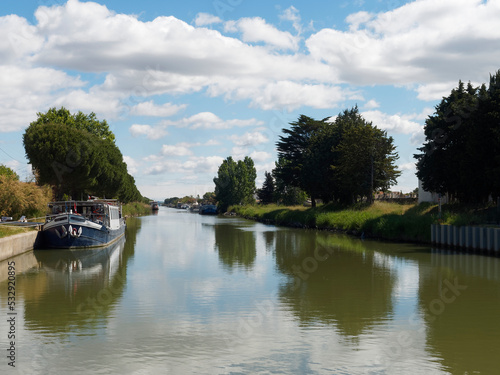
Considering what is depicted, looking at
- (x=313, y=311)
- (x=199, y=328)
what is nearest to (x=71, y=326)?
(x=199, y=328)

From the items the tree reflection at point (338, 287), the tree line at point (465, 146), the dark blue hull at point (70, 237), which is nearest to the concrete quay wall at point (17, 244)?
the dark blue hull at point (70, 237)

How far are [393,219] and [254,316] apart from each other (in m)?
30.1

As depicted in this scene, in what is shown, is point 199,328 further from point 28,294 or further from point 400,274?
point 400,274

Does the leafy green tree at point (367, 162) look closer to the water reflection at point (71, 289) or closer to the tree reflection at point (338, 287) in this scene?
the tree reflection at point (338, 287)

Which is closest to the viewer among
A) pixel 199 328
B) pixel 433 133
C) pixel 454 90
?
pixel 199 328

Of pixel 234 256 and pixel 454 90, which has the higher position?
pixel 454 90

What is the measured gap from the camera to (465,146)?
40438 mm

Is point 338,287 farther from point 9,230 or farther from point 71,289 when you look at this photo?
point 9,230

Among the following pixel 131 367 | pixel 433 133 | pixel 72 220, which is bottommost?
pixel 131 367

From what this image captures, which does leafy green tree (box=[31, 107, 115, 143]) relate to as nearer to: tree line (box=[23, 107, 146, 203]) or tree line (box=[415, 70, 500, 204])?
tree line (box=[23, 107, 146, 203])

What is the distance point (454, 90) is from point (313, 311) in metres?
39.2

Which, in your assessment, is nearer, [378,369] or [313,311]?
[378,369]

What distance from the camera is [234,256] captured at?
33375 millimetres

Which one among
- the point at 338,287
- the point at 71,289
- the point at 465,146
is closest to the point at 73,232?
the point at 71,289
